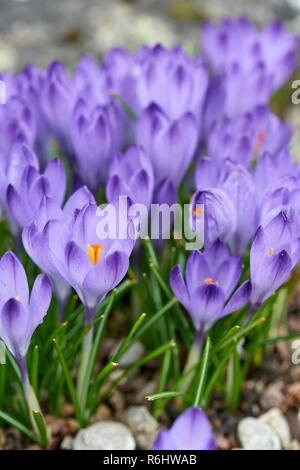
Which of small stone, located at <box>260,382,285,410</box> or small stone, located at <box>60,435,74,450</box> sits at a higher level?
small stone, located at <box>260,382,285,410</box>

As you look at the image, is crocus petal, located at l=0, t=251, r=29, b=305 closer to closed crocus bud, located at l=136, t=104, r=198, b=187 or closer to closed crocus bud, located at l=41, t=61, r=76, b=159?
closed crocus bud, located at l=136, t=104, r=198, b=187

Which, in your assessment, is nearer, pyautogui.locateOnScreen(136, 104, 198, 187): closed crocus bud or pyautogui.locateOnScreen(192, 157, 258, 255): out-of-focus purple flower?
pyautogui.locateOnScreen(192, 157, 258, 255): out-of-focus purple flower

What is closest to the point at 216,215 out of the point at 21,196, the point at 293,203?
the point at 293,203

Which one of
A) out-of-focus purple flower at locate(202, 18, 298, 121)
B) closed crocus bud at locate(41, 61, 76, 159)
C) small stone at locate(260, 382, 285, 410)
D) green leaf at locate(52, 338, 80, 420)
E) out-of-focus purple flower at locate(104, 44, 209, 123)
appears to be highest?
out-of-focus purple flower at locate(202, 18, 298, 121)

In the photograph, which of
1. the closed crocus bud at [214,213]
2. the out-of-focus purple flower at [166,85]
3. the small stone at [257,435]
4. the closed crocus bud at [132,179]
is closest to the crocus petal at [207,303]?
the closed crocus bud at [214,213]

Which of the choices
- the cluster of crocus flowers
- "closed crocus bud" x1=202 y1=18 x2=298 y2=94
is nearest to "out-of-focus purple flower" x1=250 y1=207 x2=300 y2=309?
the cluster of crocus flowers

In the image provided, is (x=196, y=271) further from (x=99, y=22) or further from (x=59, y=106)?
(x=99, y=22)
